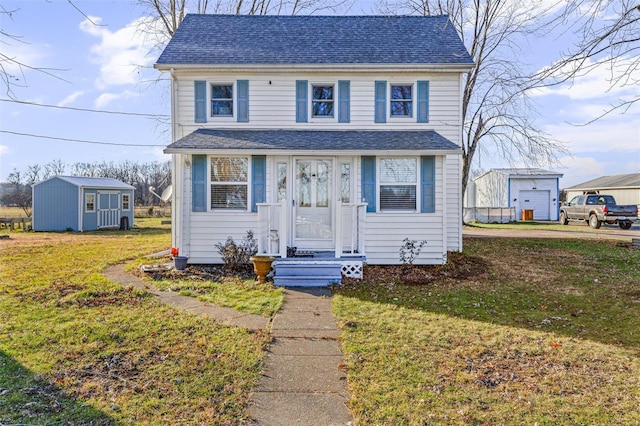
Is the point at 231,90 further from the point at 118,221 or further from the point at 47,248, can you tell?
the point at 118,221

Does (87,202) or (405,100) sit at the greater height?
(405,100)

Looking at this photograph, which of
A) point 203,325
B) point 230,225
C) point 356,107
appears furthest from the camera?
point 356,107

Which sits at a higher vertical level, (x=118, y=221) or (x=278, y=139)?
(x=278, y=139)

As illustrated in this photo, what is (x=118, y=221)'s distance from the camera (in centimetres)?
2384

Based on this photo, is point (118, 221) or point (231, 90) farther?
point (118, 221)

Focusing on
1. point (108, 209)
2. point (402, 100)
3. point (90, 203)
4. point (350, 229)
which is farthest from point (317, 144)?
point (108, 209)

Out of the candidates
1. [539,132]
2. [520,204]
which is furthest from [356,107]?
[520,204]

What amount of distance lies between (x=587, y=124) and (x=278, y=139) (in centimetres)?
674

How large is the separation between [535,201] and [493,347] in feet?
87.3

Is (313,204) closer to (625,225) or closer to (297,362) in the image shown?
(297,362)

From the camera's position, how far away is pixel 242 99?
10625 millimetres

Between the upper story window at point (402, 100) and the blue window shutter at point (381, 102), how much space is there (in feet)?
0.78

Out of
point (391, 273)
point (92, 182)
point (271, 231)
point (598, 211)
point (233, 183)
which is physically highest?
point (92, 182)

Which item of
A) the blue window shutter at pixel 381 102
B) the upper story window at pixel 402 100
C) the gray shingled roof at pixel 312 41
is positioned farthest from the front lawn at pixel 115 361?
the upper story window at pixel 402 100
